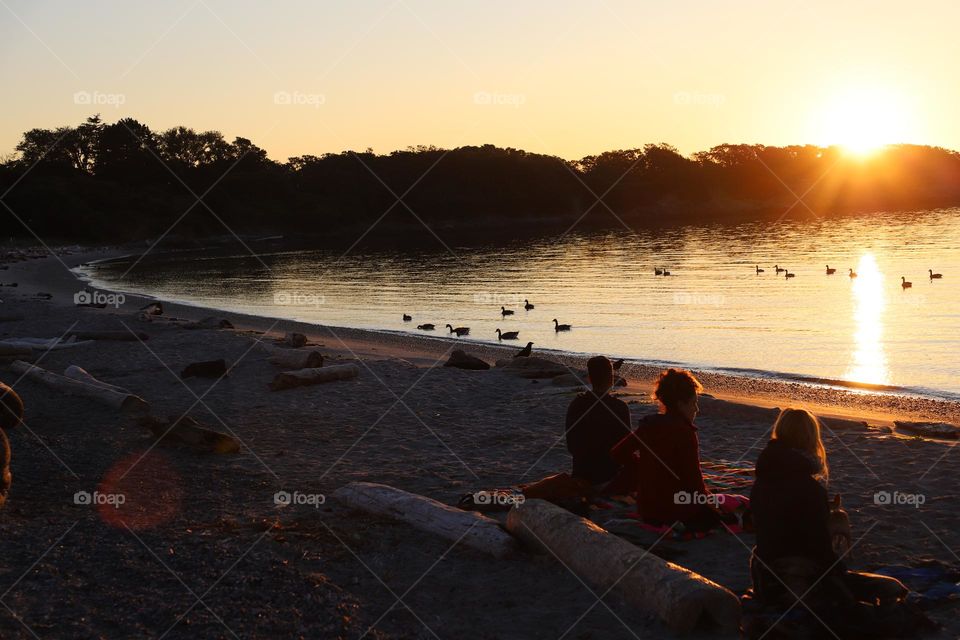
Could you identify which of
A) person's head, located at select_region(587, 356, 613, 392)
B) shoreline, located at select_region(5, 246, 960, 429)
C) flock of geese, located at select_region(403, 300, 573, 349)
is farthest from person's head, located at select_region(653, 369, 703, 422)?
flock of geese, located at select_region(403, 300, 573, 349)

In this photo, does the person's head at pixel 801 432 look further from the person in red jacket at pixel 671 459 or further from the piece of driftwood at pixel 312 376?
the piece of driftwood at pixel 312 376

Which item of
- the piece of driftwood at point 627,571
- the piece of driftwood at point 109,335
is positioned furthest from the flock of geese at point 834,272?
the piece of driftwood at point 627,571

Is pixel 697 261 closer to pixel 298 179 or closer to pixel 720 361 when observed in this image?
pixel 720 361

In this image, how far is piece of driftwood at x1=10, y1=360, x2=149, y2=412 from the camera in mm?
13891

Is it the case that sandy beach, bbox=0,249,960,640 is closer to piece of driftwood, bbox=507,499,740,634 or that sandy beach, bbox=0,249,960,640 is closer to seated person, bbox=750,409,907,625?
piece of driftwood, bbox=507,499,740,634

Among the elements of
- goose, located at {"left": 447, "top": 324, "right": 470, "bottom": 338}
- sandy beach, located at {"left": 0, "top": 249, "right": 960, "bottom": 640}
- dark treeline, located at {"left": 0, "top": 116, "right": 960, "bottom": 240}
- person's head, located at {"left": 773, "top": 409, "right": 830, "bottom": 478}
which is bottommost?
goose, located at {"left": 447, "top": 324, "right": 470, "bottom": 338}

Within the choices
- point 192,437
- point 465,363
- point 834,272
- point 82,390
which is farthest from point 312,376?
point 834,272

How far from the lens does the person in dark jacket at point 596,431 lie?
8945 mm

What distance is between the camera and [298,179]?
5925 inches

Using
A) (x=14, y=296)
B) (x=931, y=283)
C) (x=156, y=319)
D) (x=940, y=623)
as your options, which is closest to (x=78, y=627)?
(x=940, y=623)

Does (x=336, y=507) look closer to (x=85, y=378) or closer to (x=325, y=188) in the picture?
(x=85, y=378)

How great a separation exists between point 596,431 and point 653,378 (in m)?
11.6

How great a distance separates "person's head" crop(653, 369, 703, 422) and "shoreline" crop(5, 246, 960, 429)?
23.3ft

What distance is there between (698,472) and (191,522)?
189 inches
